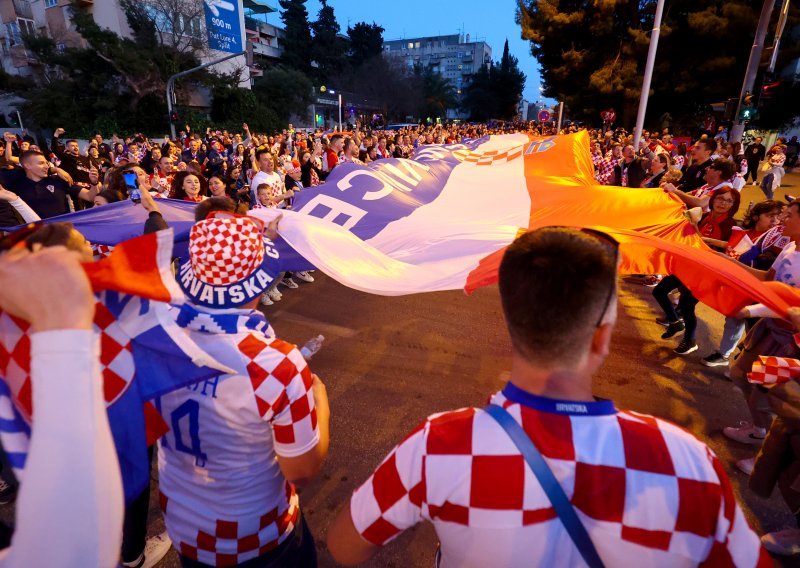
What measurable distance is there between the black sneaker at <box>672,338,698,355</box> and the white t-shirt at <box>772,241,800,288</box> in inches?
69.2

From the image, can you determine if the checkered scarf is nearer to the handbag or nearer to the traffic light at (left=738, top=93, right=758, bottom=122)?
the handbag

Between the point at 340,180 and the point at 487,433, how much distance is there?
155 inches

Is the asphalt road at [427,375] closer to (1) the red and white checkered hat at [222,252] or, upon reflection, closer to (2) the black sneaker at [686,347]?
(2) the black sneaker at [686,347]

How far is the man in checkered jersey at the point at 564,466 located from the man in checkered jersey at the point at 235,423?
509mm

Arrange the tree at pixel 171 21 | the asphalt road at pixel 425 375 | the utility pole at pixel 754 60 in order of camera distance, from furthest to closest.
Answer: the tree at pixel 171 21 < the utility pole at pixel 754 60 < the asphalt road at pixel 425 375

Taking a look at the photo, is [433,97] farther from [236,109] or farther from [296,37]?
[236,109]

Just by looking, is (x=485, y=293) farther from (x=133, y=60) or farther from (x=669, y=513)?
(x=133, y=60)

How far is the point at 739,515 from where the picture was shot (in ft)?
3.36

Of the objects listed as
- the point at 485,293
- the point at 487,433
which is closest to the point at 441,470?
the point at 487,433

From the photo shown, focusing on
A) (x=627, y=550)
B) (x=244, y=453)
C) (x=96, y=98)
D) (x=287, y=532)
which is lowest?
(x=287, y=532)

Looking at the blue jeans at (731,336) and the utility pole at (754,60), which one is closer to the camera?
the blue jeans at (731,336)

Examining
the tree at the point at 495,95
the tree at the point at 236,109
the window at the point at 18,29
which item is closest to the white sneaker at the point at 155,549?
the tree at the point at 236,109

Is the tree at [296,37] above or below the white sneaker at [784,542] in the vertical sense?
above

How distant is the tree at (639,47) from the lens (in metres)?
22.8
